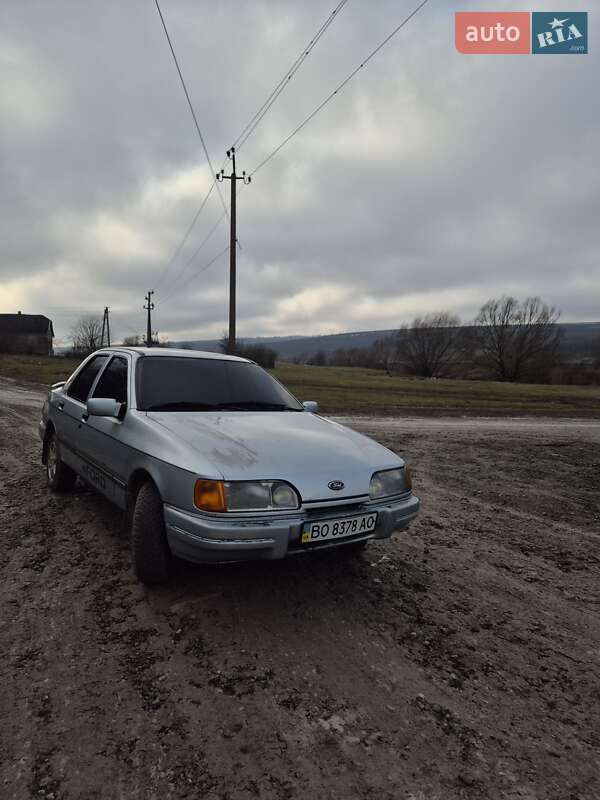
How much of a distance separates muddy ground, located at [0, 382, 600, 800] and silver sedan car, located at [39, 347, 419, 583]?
1.58ft

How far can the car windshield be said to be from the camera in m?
3.72

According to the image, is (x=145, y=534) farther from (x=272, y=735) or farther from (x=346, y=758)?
(x=346, y=758)

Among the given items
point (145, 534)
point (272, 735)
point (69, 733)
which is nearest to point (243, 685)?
point (272, 735)

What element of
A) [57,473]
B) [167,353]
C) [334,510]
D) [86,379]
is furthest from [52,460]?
[334,510]

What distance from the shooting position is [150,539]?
9.64ft

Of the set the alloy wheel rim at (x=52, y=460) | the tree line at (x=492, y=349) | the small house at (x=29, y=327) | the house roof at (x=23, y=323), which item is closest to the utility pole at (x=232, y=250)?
the alloy wheel rim at (x=52, y=460)

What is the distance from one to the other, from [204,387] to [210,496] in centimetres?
152

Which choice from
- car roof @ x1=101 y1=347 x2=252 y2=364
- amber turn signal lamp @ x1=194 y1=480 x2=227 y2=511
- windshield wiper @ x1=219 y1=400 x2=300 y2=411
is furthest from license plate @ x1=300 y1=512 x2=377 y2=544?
car roof @ x1=101 y1=347 x2=252 y2=364

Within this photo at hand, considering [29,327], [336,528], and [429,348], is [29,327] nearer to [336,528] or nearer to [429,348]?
[429,348]

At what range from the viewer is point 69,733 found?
1962mm

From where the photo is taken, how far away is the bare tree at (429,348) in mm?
66875

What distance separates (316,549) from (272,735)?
97 centimetres

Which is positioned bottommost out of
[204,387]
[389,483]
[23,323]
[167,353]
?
[389,483]

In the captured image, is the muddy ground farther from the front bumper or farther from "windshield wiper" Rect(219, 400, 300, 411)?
"windshield wiper" Rect(219, 400, 300, 411)
